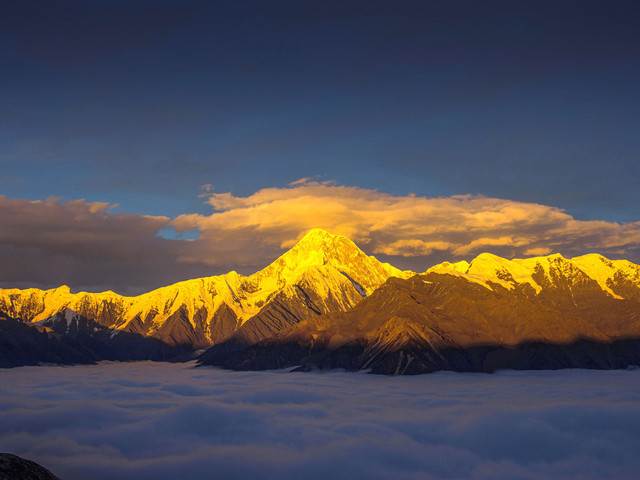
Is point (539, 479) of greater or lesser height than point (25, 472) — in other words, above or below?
below

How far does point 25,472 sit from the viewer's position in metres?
88.9

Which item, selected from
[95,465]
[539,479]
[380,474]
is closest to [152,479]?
[95,465]

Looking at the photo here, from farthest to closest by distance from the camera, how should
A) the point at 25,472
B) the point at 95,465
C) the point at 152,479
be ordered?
1. the point at 95,465
2. the point at 152,479
3. the point at 25,472

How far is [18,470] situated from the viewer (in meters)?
88.3

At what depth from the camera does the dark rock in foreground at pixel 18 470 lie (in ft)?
283

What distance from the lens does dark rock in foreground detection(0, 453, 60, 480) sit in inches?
3398

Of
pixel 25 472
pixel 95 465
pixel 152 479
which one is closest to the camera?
pixel 25 472

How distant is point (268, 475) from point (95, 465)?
58.8 meters

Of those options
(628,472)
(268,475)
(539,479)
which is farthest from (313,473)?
(628,472)

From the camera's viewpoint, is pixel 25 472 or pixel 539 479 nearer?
pixel 25 472

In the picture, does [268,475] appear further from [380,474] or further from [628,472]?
[628,472]

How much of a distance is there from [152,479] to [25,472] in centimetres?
10295

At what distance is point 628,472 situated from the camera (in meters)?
192

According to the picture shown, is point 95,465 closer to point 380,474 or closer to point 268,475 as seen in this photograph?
point 268,475
